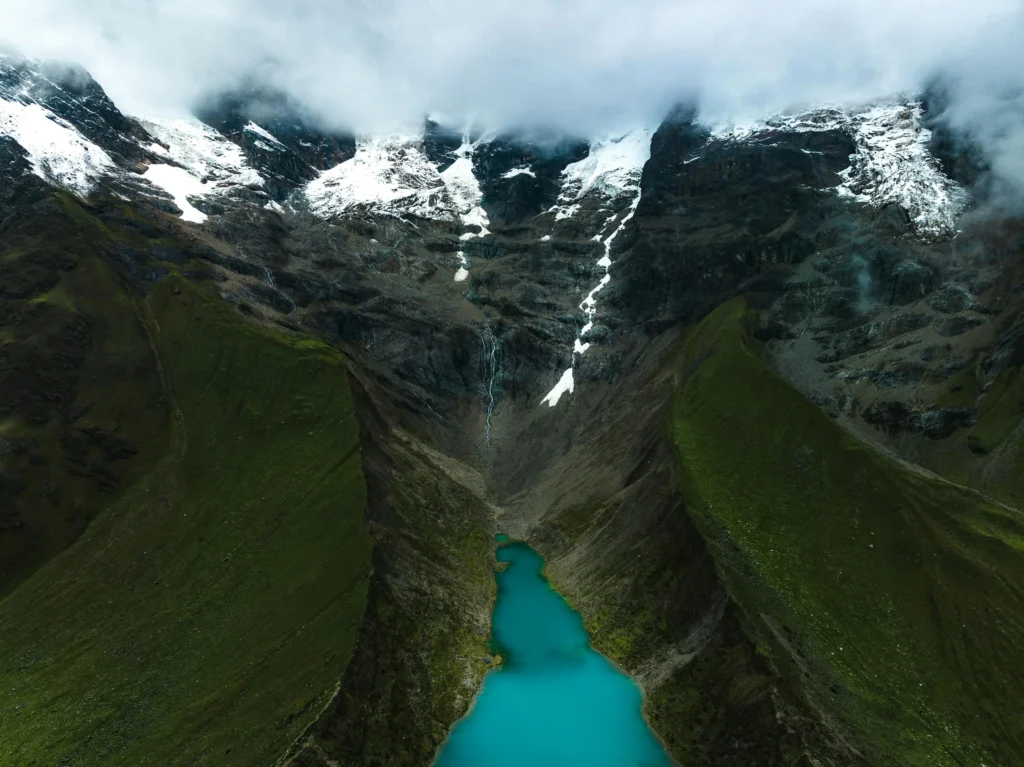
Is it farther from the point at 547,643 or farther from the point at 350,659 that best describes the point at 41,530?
the point at 547,643

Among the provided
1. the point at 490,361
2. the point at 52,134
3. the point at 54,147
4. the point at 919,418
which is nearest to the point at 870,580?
the point at 919,418

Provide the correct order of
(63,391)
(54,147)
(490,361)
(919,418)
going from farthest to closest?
(490,361) < (54,147) < (919,418) < (63,391)

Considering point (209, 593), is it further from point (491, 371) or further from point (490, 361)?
point (490, 361)

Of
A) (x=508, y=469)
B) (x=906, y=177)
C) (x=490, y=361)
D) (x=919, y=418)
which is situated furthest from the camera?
(x=490, y=361)

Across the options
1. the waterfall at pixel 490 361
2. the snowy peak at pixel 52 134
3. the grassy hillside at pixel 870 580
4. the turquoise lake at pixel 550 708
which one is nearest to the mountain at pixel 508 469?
the grassy hillside at pixel 870 580

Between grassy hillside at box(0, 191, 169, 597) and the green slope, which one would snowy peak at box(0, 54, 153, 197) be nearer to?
grassy hillside at box(0, 191, 169, 597)

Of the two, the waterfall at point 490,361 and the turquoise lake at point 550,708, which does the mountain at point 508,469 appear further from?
the turquoise lake at point 550,708

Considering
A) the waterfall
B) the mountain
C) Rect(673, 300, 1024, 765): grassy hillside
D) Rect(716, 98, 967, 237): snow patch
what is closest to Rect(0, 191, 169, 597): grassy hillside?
the mountain
